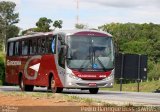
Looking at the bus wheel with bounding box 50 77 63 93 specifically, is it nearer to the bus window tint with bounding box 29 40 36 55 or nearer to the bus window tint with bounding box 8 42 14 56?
the bus window tint with bounding box 29 40 36 55

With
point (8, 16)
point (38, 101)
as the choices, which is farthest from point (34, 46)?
point (8, 16)

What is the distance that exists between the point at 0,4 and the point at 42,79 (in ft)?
308

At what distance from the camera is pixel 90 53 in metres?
29.2

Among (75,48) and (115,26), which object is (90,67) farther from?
(115,26)

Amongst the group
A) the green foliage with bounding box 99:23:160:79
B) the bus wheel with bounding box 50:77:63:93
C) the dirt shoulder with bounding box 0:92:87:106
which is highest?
the dirt shoulder with bounding box 0:92:87:106

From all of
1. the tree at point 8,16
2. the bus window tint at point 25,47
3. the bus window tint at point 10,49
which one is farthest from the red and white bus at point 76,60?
the tree at point 8,16

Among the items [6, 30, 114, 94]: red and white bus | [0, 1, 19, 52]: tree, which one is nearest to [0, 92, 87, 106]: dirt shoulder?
[6, 30, 114, 94]: red and white bus

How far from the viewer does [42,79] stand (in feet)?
103

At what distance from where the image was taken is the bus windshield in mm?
29047

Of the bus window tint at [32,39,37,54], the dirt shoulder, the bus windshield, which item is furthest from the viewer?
the bus window tint at [32,39,37,54]

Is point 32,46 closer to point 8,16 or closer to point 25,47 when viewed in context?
point 25,47

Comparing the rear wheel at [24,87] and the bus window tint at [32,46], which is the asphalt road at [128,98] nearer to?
A: the bus window tint at [32,46]

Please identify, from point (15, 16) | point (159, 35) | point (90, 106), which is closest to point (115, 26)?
point (159, 35)

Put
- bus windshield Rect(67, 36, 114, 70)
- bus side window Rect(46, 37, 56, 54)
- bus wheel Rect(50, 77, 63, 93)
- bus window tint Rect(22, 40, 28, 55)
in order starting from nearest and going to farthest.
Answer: bus windshield Rect(67, 36, 114, 70) → bus wheel Rect(50, 77, 63, 93) → bus side window Rect(46, 37, 56, 54) → bus window tint Rect(22, 40, 28, 55)
